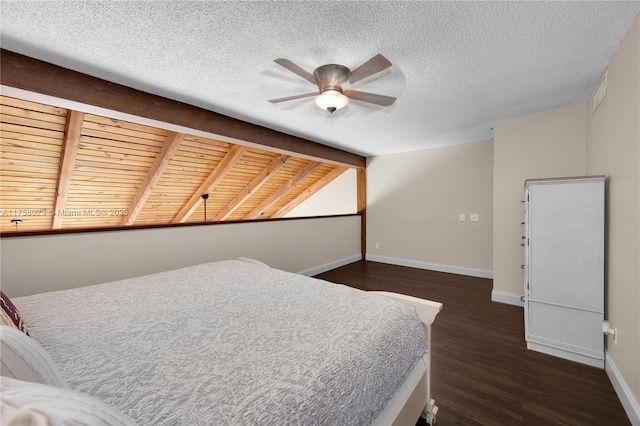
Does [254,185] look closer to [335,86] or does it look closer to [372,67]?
[335,86]

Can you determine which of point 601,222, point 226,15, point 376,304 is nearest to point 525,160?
point 601,222

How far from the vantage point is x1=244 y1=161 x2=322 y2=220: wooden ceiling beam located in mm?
5730

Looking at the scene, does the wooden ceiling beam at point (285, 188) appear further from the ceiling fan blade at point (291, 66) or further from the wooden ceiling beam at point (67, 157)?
the ceiling fan blade at point (291, 66)

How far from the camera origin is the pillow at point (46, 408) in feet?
1.17

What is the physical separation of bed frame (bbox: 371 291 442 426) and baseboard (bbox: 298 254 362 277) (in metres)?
2.84

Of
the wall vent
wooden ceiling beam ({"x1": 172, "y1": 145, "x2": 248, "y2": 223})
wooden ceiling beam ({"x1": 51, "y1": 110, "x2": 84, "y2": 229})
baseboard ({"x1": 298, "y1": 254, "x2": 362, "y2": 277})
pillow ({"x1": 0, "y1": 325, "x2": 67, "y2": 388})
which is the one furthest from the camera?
baseboard ({"x1": 298, "y1": 254, "x2": 362, "y2": 277})

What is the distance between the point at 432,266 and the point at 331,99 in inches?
151

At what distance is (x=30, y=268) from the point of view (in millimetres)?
1994

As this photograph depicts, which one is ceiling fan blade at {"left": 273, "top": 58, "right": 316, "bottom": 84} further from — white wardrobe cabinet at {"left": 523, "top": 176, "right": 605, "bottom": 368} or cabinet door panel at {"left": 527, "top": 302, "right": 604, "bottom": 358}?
cabinet door panel at {"left": 527, "top": 302, "right": 604, "bottom": 358}

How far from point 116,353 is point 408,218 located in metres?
4.77

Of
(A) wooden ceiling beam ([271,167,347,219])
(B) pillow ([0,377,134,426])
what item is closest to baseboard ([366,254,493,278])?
(A) wooden ceiling beam ([271,167,347,219])

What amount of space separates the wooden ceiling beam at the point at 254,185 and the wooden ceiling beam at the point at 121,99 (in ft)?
3.92

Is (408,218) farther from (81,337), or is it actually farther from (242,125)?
(81,337)

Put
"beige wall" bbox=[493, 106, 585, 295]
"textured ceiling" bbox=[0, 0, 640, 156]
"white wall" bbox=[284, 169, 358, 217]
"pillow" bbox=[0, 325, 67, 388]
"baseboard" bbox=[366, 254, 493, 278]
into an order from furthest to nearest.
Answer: "white wall" bbox=[284, 169, 358, 217], "baseboard" bbox=[366, 254, 493, 278], "beige wall" bbox=[493, 106, 585, 295], "textured ceiling" bbox=[0, 0, 640, 156], "pillow" bbox=[0, 325, 67, 388]
